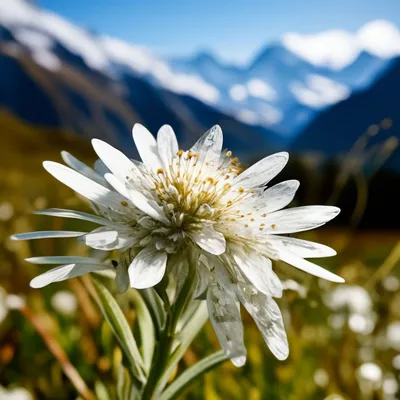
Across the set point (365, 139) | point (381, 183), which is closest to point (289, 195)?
point (365, 139)

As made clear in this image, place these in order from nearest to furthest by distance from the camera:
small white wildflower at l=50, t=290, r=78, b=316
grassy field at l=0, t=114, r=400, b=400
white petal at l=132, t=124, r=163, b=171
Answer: white petal at l=132, t=124, r=163, b=171
grassy field at l=0, t=114, r=400, b=400
small white wildflower at l=50, t=290, r=78, b=316

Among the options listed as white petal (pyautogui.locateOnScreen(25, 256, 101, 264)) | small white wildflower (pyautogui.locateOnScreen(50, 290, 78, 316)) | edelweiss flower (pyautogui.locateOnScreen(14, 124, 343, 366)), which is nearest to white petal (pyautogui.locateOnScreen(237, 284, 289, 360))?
edelweiss flower (pyautogui.locateOnScreen(14, 124, 343, 366))

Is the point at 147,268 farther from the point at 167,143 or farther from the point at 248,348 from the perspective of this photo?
the point at 248,348

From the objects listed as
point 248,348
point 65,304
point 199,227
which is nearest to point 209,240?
point 199,227

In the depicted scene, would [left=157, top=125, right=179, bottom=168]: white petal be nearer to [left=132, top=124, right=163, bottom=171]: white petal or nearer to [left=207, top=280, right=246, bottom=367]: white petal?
[left=132, top=124, right=163, bottom=171]: white petal

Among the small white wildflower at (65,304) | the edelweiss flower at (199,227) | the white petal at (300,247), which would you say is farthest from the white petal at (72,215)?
the small white wildflower at (65,304)

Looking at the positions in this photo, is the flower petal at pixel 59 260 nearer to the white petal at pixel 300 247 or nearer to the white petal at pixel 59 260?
the white petal at pixel 59 260
